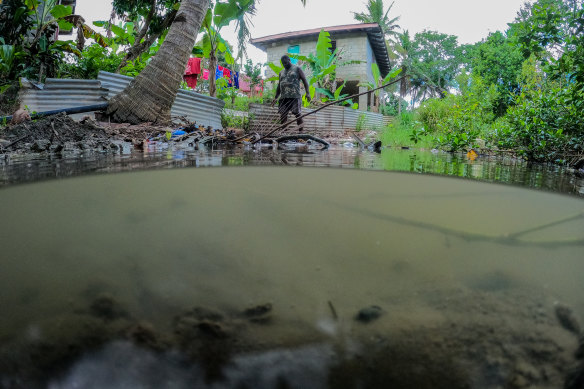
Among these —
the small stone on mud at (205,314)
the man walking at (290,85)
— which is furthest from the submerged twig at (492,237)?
the man walking at (290,85)

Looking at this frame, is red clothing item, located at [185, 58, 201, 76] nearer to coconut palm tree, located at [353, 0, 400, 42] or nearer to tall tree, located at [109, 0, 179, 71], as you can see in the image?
tall tree, located at [109, 0, 179, 71]

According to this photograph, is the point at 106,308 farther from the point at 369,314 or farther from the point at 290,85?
the point at 290,85

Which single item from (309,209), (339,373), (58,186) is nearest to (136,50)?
(58,186)

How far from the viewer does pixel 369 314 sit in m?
1.05

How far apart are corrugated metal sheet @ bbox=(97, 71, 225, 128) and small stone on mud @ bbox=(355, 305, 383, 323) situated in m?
7.35

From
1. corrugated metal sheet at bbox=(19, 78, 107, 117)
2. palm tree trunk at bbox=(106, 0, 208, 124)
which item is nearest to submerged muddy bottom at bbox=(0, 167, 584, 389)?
palm tree trunk at bbox=(106, 0, 208, 124)

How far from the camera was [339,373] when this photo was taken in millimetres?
828

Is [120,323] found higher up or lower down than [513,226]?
lower down

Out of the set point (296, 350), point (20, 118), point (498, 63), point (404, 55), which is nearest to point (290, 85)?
point (20, 118)

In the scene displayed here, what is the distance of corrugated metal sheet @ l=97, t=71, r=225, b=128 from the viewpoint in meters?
6.87

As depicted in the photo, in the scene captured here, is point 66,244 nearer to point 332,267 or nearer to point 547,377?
point 332,267

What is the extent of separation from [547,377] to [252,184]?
5.17 feet

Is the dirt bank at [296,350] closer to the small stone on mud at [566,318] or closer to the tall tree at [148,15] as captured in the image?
the small stone on mud at [566,318]

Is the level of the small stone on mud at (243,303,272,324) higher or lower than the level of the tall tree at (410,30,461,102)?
lower
